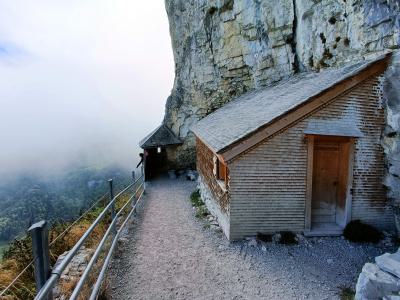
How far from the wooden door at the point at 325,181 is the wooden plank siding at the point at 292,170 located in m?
0.68

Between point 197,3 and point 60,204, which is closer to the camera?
point 197,3

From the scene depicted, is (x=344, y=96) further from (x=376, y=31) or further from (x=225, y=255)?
(x=225, y=255)

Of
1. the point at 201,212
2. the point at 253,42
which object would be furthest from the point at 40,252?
the point at 253,42

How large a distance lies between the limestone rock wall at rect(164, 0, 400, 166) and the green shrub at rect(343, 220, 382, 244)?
530 cm

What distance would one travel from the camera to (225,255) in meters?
6.89

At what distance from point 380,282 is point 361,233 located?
10.6 feet

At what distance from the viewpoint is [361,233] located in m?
7.39

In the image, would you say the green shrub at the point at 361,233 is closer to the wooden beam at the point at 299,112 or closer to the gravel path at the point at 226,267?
the gravel path at the point at 226,267

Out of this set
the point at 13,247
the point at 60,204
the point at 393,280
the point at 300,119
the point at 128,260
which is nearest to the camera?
the point at 393,280

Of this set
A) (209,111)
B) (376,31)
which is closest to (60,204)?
(209,111)

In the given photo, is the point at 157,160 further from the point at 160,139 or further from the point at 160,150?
the point at 160,139

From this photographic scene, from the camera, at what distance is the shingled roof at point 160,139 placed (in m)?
19.9

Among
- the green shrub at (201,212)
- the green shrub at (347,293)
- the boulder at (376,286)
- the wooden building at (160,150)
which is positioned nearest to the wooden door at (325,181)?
the green shrub at (347,293)

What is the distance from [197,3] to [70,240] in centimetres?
1896
